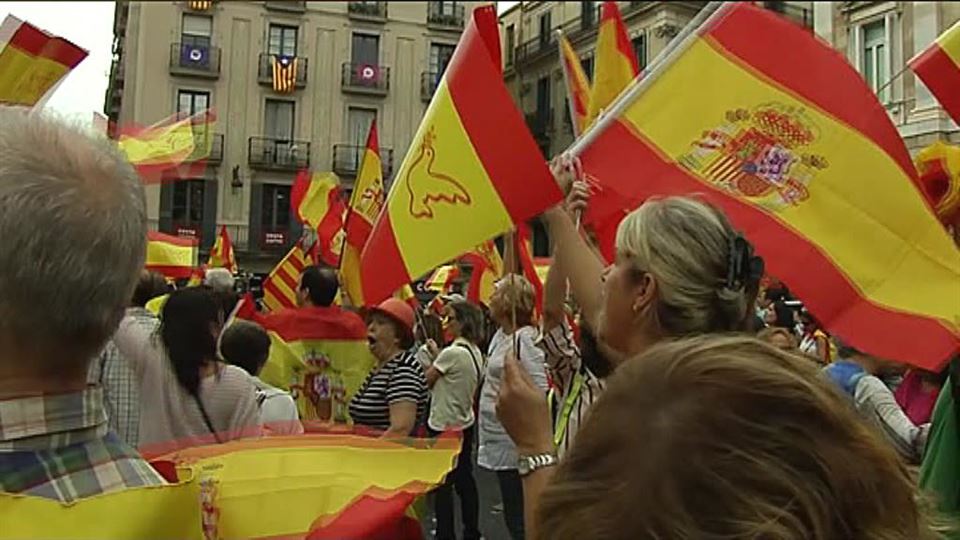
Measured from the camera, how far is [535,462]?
6.81 feet

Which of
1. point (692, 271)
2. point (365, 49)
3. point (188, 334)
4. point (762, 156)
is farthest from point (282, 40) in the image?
point (692, 271)

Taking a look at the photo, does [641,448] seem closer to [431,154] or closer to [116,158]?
[116,158]

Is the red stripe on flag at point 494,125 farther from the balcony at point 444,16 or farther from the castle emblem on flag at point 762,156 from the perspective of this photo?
the balcony at point 444,16

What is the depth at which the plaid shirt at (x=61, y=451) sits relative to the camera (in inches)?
54.9

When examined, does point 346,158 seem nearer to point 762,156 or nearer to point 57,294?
point 762,156

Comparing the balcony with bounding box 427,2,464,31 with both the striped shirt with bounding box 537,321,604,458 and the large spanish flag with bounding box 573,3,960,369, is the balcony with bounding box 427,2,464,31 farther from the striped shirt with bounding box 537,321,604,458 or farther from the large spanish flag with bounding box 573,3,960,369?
the striped shirt with bounding box 537,321,604,458

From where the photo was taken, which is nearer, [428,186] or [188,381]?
[428,186]

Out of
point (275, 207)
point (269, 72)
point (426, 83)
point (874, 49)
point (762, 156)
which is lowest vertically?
point (762, 156)

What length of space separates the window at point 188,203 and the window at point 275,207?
225 centimetres

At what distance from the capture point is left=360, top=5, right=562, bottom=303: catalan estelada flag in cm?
311

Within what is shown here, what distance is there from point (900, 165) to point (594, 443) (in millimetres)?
2624

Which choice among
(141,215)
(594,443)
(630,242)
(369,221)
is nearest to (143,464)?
(141,215)

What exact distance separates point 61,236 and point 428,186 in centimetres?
197

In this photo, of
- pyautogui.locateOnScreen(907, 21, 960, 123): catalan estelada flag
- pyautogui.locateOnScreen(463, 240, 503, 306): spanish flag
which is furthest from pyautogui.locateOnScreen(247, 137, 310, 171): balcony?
pyautogui.locateOnScreen(907, 21, 960, 123): catalan estelada flag
